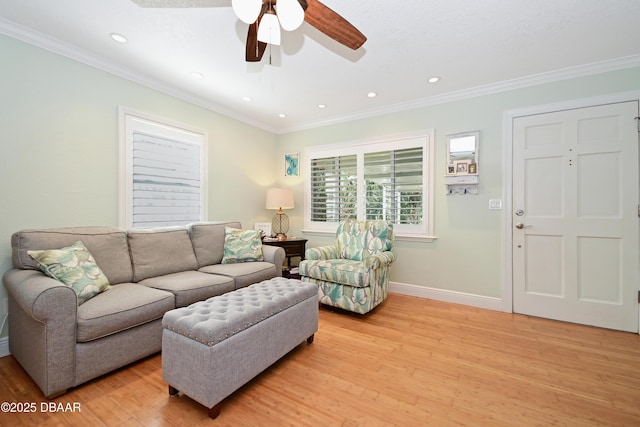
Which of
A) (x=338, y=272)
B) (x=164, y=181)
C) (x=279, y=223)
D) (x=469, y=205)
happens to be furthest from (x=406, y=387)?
(x=279, y=223)

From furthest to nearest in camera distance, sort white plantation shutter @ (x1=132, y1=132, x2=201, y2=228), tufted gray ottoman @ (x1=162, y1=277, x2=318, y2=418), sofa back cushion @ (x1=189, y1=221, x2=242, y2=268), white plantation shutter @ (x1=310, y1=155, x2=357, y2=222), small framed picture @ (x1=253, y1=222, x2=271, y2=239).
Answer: small framed picture @ (x1=253, y1=222, x2=271, y2=239) → white plantation shutter @ (x1=310, y1=155, x2=357, y2=222) → sofa back cushion @ (x1=189, y1=221, x2=242, y2=268) → white plantation shutter @ (x1=132, y1=132, x2=201, y2=228) → tufted gray ottoman @ (x1=162, y1=277, x2=318, y2=418)

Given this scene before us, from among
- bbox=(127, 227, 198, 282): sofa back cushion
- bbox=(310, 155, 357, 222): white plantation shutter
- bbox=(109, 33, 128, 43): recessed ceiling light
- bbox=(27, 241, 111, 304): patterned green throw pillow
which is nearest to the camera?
bbox=(27, 241, 111, 304): patterned green throw pillow

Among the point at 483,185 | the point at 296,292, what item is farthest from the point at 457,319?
the point at 296,292

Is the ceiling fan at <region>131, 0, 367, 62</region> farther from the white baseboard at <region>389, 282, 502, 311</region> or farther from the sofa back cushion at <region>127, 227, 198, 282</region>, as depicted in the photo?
the white baseboard at <region>389, 282, 502, 311</region>

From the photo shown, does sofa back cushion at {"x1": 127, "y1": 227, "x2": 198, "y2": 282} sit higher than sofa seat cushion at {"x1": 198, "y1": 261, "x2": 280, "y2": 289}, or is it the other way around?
sofa back cushion at {"x1": 127, "y1": 227, "x2": 198, "y2": 282}

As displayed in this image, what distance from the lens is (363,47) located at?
2.34 m

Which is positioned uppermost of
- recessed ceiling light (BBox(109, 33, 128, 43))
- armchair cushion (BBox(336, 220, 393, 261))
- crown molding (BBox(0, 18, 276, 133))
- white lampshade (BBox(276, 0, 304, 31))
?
recessed ceiling light (BBox(109, 33, 128, 43))

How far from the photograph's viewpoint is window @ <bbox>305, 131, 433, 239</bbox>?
11.4 ft

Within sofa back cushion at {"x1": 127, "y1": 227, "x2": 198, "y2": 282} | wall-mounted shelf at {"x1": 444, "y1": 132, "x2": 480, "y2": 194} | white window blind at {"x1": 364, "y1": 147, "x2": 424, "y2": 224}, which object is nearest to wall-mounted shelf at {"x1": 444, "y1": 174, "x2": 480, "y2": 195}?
wall-mounted shelf at {"x1": 444, "y1": 132, "x2": 480, "y2": 194}

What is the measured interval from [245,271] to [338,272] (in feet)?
3.23

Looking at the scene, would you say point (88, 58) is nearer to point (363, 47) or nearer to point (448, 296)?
point (363, 47)

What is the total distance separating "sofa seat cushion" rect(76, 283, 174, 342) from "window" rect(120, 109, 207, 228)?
1.06m

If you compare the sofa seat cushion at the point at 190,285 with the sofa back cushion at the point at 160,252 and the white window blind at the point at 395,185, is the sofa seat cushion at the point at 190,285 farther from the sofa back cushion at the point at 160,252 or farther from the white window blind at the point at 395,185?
the white window blind at the point at 395,185

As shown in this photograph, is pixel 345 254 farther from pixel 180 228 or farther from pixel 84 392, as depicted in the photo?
pixel 84 392
